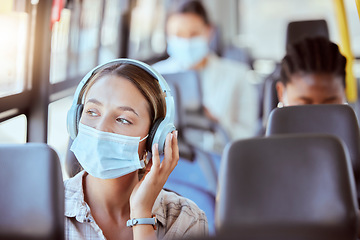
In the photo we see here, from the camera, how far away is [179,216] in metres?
1.58

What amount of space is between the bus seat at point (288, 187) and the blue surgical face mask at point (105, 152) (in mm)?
314

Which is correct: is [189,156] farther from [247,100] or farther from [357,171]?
[357,171]

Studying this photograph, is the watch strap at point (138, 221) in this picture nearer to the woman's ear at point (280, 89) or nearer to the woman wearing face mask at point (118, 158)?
the woman wearing face mask at point (118, 158)

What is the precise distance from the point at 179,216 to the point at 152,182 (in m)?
0.19

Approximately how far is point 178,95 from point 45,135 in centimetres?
185

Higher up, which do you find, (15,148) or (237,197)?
(15,148)

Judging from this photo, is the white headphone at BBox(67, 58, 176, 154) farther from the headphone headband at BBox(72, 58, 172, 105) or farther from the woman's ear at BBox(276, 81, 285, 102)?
the woman's ear at BBox(276, 81, 285, 102)

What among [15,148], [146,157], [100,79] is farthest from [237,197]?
[15,148]

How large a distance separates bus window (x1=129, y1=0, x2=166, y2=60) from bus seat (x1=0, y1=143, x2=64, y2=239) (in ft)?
11.2

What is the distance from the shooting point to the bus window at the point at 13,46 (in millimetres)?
2209

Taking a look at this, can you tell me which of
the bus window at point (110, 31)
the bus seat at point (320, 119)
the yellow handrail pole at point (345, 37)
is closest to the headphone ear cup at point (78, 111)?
the bus seat at point (320, 119)

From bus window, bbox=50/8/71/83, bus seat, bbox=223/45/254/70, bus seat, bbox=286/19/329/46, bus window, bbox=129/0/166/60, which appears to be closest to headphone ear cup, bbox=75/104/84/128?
bus window, bbox=50/8/71/83

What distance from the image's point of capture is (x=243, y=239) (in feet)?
2.19

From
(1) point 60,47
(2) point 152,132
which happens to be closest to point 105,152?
(2) point 152,132
